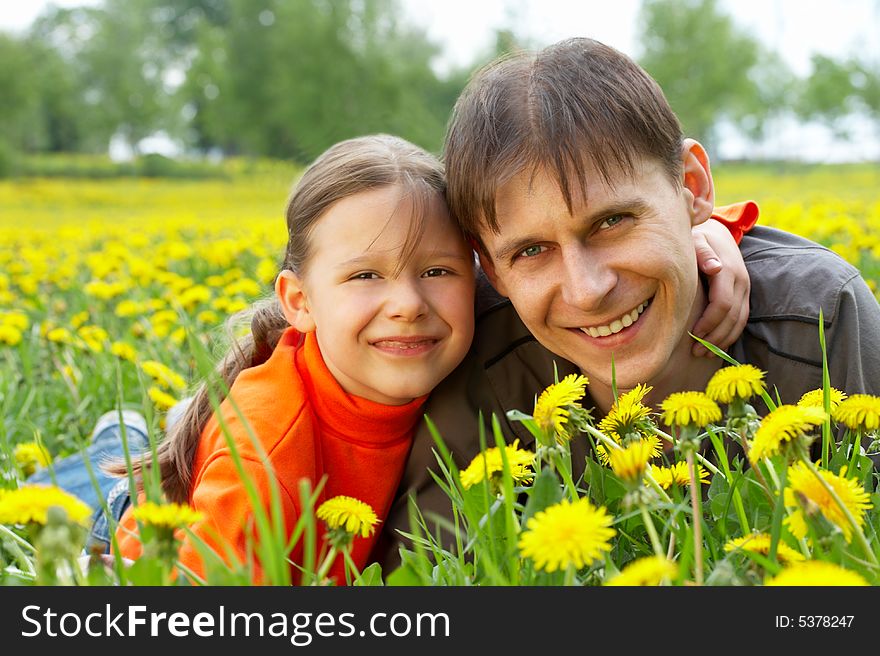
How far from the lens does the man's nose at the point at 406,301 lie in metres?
1.73

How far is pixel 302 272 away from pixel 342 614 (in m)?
1.23

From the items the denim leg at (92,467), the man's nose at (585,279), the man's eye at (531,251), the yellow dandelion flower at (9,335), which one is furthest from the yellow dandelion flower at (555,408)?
the yellow dandelion flower at (9,335)

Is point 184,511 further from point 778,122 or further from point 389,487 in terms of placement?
point 778,122

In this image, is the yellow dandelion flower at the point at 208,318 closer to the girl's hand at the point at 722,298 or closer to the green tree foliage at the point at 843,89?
the girl's hand at the point at 722,298

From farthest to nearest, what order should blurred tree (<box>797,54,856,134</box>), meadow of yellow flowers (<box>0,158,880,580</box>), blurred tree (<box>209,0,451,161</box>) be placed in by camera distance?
blurred tree (<box>797,54,856,134</box>) → blurred tree (<box>209,0,451,161</box>) → meadow of yellow flowers (<box>0,158,880,580</box>)

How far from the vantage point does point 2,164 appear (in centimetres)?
2492

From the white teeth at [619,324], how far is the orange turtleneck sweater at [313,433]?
42cm

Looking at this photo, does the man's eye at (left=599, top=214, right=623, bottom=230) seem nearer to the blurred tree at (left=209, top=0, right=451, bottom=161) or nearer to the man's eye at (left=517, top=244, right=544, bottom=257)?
the man's eye at (left=517, top=244, right=544, bottom=257)

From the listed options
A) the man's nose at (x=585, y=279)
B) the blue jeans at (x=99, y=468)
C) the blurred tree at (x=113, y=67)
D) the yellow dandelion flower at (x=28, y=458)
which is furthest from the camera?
the blurred tree at (x=113, y=67)

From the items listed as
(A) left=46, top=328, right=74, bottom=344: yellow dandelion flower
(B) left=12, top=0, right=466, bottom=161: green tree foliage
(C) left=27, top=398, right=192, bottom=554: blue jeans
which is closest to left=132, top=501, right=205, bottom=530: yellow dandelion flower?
(C) left=27, top=398, right=192, bottom=554: blue jeans

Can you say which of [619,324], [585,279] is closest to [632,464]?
[585,279]

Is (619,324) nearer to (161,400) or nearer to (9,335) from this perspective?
(161,400)

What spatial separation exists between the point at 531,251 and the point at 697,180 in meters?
0.42

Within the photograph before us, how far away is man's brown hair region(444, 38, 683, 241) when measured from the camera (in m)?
1.62
